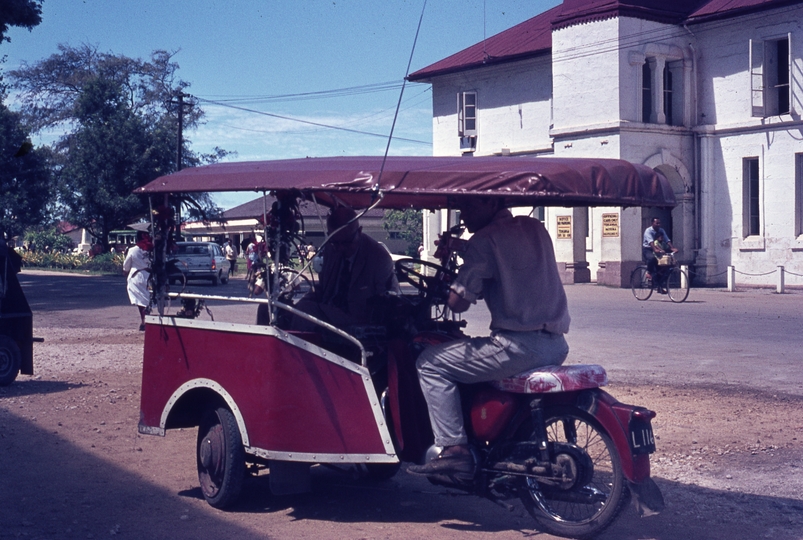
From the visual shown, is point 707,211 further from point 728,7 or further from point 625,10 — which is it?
point 625,10

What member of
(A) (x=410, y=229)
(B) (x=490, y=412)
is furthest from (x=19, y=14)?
(A) (x=410, y=229)

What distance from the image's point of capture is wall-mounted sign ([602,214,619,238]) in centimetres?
3009

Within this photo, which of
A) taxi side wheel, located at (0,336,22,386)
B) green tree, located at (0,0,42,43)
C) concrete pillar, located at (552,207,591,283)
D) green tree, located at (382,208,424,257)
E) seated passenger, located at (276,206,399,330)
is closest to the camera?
seated passenger, located at (276,206,399,330)

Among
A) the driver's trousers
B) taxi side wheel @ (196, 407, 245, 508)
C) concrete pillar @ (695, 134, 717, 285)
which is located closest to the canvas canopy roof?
the driver's trousers

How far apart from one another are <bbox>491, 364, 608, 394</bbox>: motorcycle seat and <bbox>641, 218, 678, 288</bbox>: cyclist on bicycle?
18.0 metres

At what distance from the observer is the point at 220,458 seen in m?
5.64

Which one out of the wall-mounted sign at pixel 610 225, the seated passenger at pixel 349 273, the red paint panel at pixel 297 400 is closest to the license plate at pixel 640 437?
the red paint panel at pixel 297 400

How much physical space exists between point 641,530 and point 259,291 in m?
2.67

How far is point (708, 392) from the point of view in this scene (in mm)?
9328

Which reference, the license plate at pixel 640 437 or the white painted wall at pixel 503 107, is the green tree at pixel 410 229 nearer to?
the white painted wall at pixel 503 107

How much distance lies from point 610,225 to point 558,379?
85.5 feet

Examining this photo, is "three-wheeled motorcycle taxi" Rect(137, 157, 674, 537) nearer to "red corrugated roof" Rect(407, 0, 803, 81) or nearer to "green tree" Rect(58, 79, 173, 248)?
"red corrugated roof" Rect(407, 0, 803, 81)

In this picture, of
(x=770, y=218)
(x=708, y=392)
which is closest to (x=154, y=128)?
(x=770, y=218)

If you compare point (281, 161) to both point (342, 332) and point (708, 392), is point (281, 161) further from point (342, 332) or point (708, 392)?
point (708, 392)
